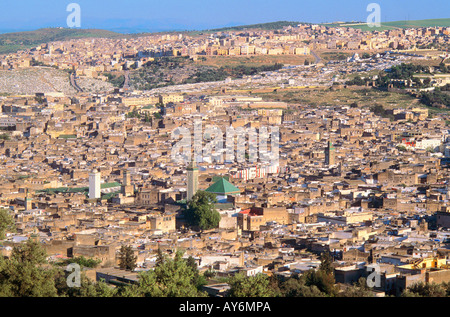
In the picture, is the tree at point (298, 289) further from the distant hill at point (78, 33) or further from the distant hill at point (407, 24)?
the distant hill at point (407, 24)

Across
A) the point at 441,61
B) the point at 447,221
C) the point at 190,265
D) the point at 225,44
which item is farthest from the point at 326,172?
the point at 225,44

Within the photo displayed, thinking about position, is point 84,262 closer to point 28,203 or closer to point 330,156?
point 28,203

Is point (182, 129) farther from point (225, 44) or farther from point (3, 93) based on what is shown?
point (225, 44)

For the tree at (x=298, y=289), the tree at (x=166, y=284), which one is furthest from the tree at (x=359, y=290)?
the tree at (x=166, y=284)

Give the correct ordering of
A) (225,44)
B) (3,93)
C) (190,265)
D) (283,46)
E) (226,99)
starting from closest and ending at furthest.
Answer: (190,265), (226,99), (3,93), (283,46), (225,44)

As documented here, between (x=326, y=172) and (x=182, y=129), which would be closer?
(x=326, y=172)
